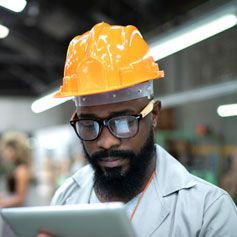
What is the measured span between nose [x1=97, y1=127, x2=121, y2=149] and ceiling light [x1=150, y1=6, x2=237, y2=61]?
1.06m

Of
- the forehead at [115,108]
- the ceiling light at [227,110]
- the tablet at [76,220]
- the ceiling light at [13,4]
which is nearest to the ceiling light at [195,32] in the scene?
the ceiling light at [13,4]

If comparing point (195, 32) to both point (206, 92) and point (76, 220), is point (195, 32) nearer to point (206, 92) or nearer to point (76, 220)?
point (206, 92)

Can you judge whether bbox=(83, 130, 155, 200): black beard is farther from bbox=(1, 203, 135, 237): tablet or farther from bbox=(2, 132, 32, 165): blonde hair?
bbox=(2, 132, 32, 165): blonde hair

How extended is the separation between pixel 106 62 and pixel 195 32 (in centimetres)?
155

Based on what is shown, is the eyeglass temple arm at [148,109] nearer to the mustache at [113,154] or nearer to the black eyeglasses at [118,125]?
the black eyeglasses at [118,125]

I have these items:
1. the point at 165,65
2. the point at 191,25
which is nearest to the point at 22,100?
the point at 165,65

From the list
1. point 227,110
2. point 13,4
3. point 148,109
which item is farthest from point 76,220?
point 227,110

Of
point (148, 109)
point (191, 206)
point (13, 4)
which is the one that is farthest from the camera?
point (13, 4)

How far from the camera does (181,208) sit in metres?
1.20

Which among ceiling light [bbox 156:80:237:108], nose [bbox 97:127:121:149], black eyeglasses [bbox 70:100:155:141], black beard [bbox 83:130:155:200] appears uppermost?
ceiling light [bbox 156:80:237:108]

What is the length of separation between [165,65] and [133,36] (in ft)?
15.7

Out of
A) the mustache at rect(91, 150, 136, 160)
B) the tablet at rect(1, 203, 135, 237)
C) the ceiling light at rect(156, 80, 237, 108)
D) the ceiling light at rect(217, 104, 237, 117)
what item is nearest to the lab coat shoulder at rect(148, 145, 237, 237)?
the mustache at rect(91, 150, 136, 160)

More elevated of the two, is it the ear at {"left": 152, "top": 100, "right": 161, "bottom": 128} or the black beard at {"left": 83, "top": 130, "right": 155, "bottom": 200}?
the ear at {"left": 152, "top": 100, "right": 161, "bottom": 128}

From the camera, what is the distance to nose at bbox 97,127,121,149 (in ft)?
4.05
